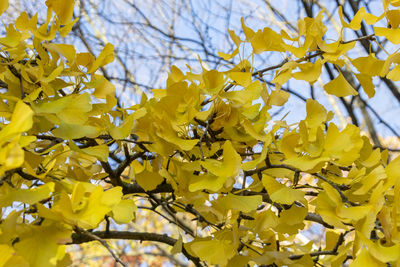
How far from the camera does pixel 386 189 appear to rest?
54 cm

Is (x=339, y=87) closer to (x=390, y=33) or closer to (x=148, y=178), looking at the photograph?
(x=390, y=33)

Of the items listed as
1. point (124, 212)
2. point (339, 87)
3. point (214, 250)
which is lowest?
point (214, 250)

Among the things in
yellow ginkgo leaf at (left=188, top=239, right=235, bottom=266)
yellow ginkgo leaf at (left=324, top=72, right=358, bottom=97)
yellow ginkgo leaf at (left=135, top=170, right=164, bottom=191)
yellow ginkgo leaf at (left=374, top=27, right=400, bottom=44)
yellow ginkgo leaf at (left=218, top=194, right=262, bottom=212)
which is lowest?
A: yellow ginkgo leaf at (left=188, top=239, right=235, bottom=266)

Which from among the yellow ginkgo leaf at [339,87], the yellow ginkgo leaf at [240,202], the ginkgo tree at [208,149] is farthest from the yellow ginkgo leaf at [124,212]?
the yellow ginkgo leaf at [339,87]

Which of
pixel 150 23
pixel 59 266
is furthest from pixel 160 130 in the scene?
pixel 150 23

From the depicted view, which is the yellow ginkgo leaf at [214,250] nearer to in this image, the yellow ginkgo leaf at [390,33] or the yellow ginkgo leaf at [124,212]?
the yellow ginkgo leaf at [124,212]

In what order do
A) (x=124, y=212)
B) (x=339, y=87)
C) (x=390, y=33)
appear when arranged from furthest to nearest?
(x=339, y=87), (x=390, y=33), (x=124, y=212)

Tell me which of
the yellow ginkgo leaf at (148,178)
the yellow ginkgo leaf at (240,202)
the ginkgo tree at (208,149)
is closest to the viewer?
the ginkgo tree at (208,149)

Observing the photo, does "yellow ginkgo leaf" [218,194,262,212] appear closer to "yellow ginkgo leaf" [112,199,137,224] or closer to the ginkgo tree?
the ginkgo tree

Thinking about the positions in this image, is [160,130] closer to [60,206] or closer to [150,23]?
[60,206]

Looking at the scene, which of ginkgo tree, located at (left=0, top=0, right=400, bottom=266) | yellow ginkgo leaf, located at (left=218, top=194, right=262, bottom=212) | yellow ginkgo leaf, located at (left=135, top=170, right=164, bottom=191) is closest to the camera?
ginkgo tree, located at (left=0, top=0, right=400, bottom=266)

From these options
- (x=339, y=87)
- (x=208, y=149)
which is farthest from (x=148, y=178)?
(x=339, y=87)

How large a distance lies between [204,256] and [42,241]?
27 centimetres

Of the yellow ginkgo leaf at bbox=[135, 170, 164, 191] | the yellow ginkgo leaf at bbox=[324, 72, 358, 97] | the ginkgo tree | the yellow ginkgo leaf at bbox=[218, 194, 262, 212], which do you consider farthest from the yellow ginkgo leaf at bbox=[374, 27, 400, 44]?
the yellow ginkgo leaf at bbox=[135, 170, 164, 191]
